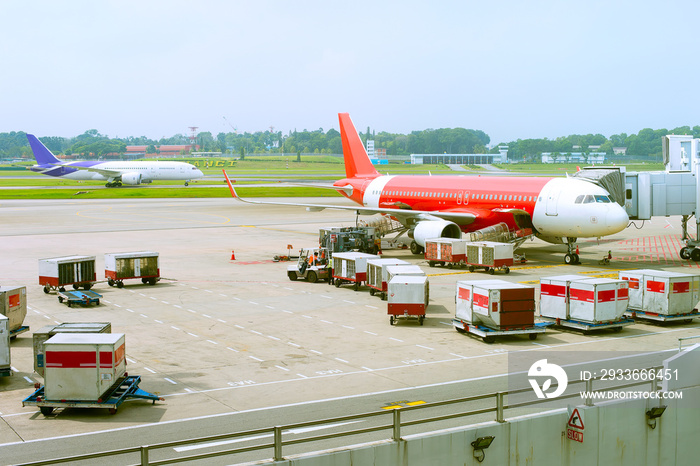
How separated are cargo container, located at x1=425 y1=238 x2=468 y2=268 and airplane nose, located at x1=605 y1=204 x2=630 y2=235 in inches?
321

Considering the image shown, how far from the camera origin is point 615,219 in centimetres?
4222

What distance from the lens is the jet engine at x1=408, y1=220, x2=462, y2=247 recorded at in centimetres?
4716

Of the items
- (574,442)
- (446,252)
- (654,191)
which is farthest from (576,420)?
(654,191)

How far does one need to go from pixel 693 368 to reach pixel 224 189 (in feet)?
369

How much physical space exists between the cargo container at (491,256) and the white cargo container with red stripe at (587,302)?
465 inches

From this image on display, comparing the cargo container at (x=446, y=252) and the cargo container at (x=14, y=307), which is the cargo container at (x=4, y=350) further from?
the cargo container at (x=446, y=252)

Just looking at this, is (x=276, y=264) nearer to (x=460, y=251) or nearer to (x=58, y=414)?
(x=460, y=251)

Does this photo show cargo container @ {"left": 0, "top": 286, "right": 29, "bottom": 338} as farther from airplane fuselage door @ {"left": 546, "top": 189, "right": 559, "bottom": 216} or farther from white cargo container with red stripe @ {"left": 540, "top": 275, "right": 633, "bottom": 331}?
airplane fuselage door @ {"left": 546, "top": 189, "right": 559, "bottom": 216}

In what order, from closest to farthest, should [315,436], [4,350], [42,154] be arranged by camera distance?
[315,436]
[4,350]
[42,154]

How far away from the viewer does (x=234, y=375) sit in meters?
22.8

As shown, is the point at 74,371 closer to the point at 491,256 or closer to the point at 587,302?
the point at 587,302

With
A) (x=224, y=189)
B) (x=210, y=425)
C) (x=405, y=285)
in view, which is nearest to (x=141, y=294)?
(x=405, y=285)

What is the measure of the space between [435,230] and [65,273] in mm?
22205

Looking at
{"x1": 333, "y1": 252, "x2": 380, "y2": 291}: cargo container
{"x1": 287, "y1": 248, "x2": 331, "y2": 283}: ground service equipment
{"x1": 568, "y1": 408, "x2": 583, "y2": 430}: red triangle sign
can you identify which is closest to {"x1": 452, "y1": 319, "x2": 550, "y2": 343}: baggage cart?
{"x1": 568, "y1": 408, "x2": 583, "y2": 430}: red triangle sign
